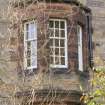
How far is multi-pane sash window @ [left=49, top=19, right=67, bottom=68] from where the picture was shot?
18.9 metres

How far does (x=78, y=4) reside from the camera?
64.5 ft

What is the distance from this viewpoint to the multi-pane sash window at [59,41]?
18875 mm

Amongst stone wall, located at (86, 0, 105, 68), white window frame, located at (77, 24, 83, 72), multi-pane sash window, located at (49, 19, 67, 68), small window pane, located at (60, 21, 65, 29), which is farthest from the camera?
stone wall, located at (86, 0, 105, 68)

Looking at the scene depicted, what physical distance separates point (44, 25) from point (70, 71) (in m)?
2.07

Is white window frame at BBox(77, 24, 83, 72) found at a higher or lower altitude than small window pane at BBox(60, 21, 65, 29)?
lower

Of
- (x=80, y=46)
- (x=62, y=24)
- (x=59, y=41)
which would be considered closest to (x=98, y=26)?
(x=80, y=46)

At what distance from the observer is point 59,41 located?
62.6ft

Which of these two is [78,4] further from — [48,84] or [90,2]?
[48,84]

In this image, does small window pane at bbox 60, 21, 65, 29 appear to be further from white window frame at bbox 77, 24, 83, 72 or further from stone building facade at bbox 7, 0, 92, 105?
white window frame at bbox 77, 24, 83, 72

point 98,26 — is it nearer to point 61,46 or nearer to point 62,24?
point 62,24

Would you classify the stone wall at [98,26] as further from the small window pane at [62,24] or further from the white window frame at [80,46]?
the small window pane at [62,24]

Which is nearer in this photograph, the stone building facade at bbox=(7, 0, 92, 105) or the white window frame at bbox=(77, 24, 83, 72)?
the stone building facade at bbox=(7, 0, 92, 105)

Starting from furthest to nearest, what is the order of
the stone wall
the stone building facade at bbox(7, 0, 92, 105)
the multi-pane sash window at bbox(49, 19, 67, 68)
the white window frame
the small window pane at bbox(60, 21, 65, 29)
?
1. the stone wall
2. the white window frame
3. the small window pane at bbox(60, 21, 65, 29)
4. the multi-pane sash window at bbox(49, 19, 67, 68)
5. the stone building facade at bbox(7, 0, 92, 105)

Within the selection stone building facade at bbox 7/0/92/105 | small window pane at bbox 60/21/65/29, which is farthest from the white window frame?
small window pane at bbox 60/21/65/29
